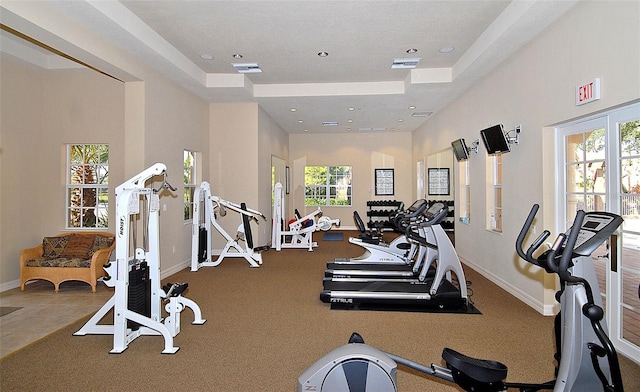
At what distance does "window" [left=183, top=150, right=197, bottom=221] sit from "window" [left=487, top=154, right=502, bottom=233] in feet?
16.8

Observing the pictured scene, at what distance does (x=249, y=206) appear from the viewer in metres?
7.75

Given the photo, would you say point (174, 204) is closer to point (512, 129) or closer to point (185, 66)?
point (185, 66)

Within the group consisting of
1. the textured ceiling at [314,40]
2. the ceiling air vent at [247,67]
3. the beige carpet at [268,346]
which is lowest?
the beige carpet at [268,346]

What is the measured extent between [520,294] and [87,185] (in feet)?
21.4

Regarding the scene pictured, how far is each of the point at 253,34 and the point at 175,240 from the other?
11.4 feet

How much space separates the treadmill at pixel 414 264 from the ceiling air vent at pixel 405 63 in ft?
8.01

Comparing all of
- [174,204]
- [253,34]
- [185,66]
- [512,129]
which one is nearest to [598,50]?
[512,129]

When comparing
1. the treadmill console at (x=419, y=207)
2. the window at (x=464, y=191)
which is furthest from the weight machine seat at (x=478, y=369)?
the window at (x=464, y=191)

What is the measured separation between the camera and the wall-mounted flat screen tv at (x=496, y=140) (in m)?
4.88

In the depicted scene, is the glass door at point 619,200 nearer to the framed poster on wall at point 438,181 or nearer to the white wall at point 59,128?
the white wall at point 59,128

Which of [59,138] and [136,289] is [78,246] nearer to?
[59,138]

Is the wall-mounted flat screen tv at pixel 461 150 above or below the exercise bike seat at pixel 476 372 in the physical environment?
above

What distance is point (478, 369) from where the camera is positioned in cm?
187

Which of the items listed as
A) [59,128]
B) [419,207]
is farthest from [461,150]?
[59,128]
